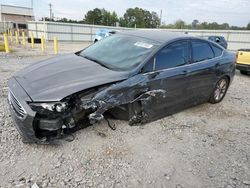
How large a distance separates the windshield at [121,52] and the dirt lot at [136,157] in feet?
3.40

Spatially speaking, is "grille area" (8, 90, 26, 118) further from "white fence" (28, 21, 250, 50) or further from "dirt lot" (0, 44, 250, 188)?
"white fence" (28, 21, 250, 50)

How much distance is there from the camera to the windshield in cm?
331

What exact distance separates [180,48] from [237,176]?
2.28 metres

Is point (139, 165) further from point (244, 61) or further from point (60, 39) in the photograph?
point (60, 39)

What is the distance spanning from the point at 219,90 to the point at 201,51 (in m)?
1.23

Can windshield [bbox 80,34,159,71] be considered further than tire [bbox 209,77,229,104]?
No

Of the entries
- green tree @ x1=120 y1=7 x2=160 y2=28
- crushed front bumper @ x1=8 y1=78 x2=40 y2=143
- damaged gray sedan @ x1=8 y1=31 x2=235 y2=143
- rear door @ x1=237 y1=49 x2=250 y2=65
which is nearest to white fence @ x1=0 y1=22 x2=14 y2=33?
rear door @ x1=237 y1=49 x2=250 y2=65

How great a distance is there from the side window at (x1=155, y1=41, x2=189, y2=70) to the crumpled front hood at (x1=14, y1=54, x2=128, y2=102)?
2.42 feet

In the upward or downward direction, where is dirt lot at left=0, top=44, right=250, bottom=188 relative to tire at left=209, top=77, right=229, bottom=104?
downward

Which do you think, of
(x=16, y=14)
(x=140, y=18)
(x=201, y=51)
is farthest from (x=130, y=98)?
(x=140, y=18)

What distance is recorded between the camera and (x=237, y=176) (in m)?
2.58

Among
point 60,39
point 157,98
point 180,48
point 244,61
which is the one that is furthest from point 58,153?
point 60,39

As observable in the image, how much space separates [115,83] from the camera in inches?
116

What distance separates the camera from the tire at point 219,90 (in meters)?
4.79
